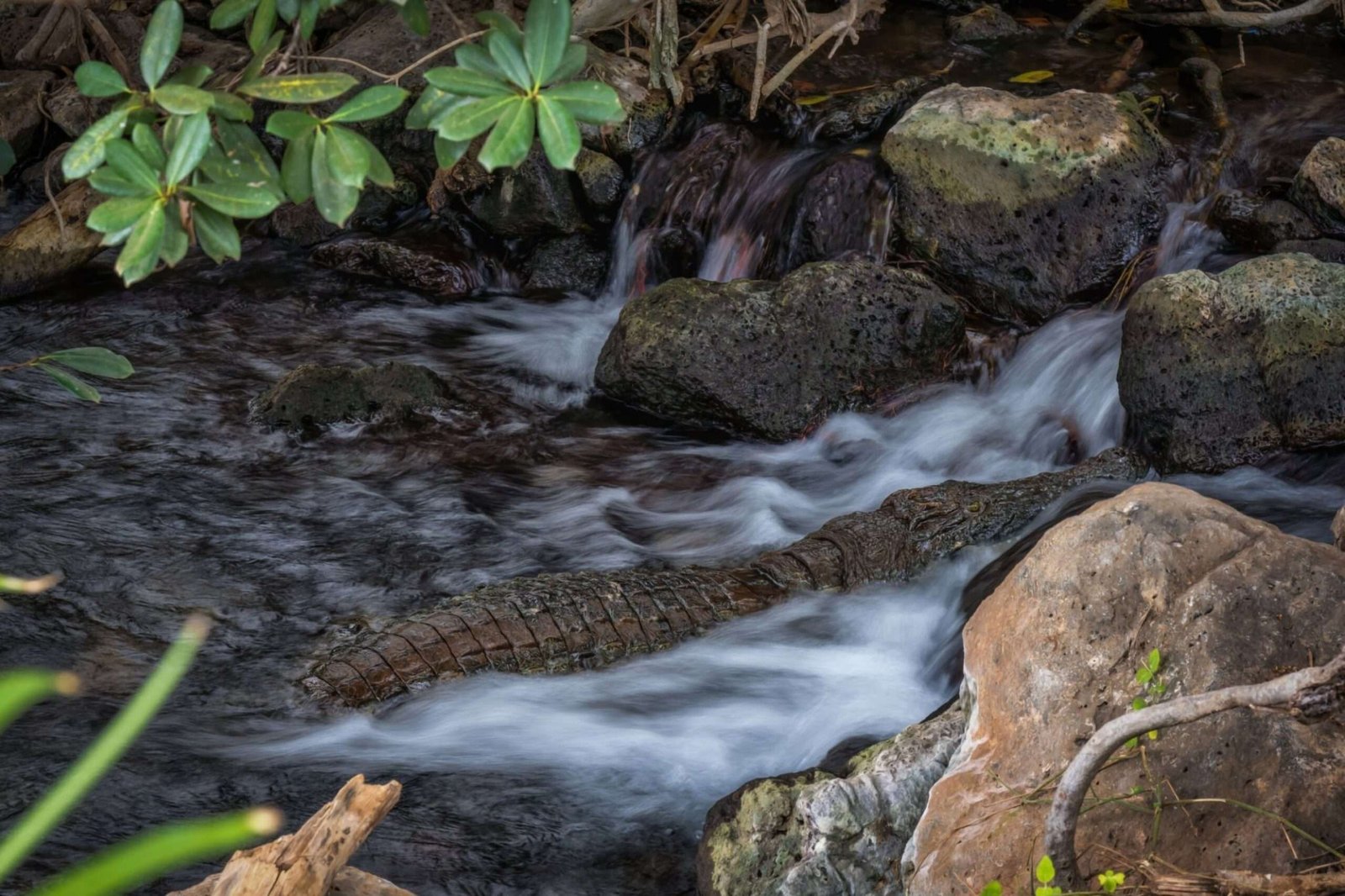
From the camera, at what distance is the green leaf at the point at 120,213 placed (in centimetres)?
212

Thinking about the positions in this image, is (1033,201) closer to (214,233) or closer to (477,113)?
(477,113)

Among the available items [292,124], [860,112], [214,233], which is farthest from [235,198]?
[860,112]

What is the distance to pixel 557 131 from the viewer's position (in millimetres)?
2186

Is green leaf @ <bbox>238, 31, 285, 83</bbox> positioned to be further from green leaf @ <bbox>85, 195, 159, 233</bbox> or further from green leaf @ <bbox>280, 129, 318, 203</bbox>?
green leaf @ <bbox>85, 195, 159, 233</bbox>

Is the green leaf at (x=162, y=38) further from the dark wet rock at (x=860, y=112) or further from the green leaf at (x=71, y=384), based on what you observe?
the dark wet rock at (x=860, y=112)

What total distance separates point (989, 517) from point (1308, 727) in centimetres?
251

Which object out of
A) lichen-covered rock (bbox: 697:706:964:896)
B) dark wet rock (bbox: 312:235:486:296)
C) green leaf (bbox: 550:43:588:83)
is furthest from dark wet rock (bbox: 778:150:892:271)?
green leaf (bbox: 550:43:588:83)

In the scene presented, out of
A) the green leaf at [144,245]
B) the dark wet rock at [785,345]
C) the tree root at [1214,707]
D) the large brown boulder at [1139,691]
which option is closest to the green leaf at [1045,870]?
the tree root at [1214,707]

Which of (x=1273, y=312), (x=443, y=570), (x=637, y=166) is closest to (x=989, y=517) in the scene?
(x=1273, y=312)

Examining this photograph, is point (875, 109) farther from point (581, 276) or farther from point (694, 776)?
point (694, 776)

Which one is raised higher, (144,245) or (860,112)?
(144,245)

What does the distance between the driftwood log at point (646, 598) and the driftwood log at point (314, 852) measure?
1951 millimetres

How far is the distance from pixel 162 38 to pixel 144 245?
0.42 meters

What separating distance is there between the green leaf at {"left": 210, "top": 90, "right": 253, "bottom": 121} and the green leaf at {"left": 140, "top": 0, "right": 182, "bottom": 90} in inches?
3.8
